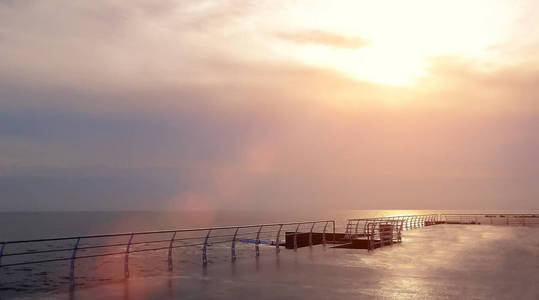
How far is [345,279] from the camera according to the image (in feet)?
42.0

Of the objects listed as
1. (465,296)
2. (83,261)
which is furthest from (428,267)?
(83,261)

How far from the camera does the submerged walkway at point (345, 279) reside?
10.5m

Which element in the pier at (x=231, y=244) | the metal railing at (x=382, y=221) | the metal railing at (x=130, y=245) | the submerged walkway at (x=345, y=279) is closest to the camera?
the submerged walkway at (x=345, y=279)

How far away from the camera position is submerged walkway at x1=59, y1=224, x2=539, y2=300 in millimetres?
10539

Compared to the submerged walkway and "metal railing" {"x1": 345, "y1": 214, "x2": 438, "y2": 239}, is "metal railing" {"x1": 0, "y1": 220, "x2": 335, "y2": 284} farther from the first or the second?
"metal railing" {"x1": 345, "y1": 214, "x2": 438, "y2": 239}

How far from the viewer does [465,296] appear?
10.4 m

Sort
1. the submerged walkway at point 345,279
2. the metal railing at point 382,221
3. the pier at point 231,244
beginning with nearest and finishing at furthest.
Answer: the submerged walkway at point 345,279, the pier at point 231,244, the metal railing at point 382,221

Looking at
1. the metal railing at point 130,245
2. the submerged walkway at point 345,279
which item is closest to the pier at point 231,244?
the metal railing at point 130,245

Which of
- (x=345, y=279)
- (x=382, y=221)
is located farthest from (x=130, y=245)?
(x=382, y=221)

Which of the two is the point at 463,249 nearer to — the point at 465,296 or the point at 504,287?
the point at 504,287

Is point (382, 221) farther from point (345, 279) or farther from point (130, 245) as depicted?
point (345, 279)

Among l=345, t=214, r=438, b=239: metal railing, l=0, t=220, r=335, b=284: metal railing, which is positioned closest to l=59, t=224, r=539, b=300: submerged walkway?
l=0, t=220, r=335, b=284: metal railing

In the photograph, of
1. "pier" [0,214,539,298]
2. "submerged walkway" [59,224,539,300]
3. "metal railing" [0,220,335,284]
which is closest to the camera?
"submerged walkway" [59,224,539,300]

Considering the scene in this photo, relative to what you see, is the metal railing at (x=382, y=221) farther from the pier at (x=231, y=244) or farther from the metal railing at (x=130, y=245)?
the metal railing at (x=130, y=245)
